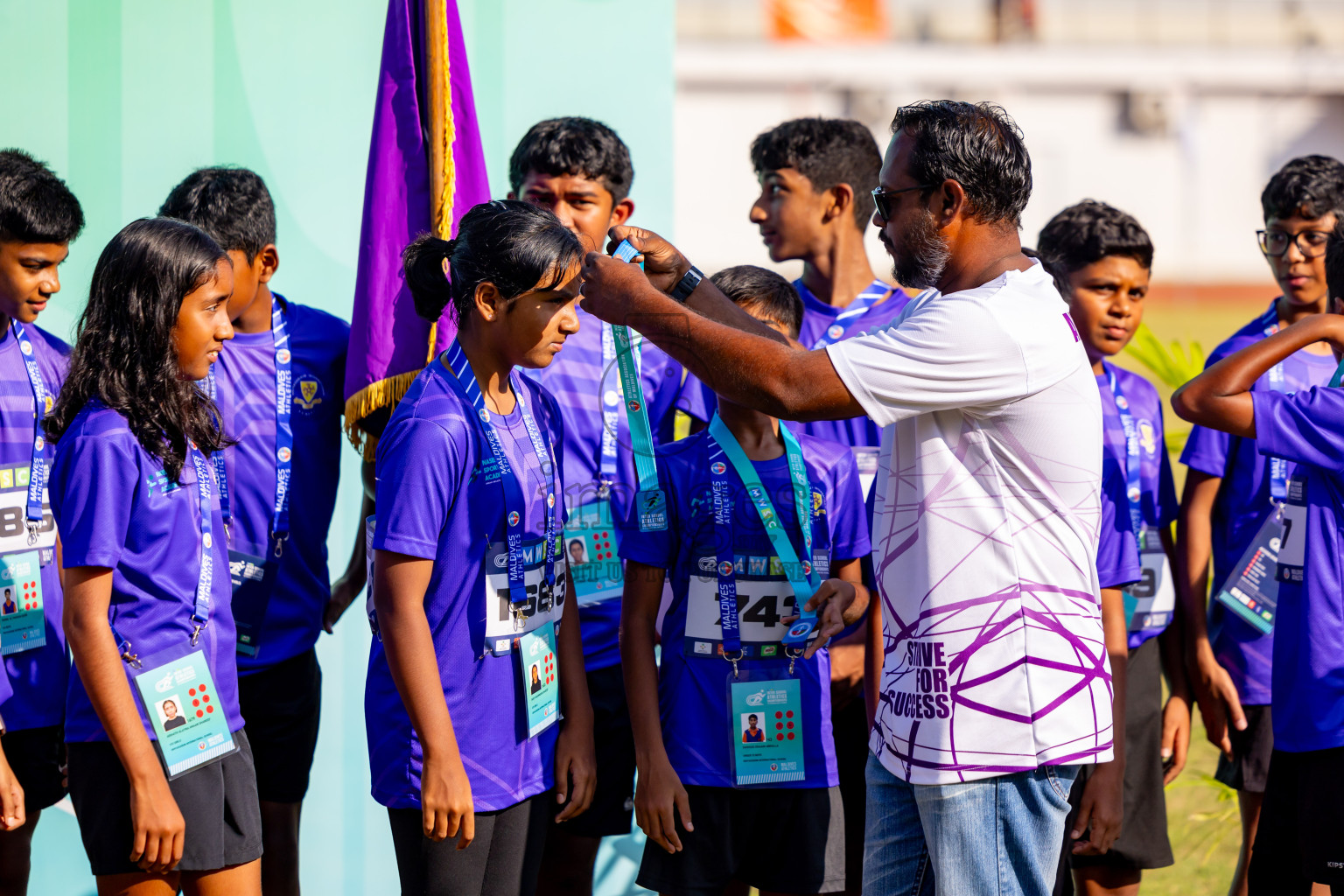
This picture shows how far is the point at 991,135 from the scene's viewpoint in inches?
90.0

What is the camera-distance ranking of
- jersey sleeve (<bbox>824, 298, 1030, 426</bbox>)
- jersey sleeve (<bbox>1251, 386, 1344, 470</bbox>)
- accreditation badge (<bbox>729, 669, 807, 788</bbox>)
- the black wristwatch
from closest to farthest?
jersey sleeve (<bbox>824, 298, 1030, 426</bbox>) → the black wristwatch → accreditation badge (<bbox>729, 669, 807, 788</bbox>) → jersey sleeve (<bbox>1251, 386, 1344, 470</bbox>)

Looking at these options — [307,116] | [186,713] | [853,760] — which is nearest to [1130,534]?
[853,760]

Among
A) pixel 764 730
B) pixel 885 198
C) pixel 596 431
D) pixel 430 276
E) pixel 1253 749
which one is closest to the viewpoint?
pixel 885 198

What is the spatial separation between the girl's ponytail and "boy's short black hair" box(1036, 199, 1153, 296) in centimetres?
175

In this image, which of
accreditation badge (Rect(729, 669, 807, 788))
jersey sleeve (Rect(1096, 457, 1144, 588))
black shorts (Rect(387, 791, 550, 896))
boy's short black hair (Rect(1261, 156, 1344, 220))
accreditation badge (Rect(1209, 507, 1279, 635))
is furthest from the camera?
boy's short black hair (Rect(1261, 156, 1344, 220))

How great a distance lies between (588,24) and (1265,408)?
234 centimetres

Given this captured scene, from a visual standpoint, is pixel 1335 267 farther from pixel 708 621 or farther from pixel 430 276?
pixel 430 276

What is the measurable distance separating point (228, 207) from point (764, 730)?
5.85 feet

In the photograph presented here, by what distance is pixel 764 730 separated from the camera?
2713 mm

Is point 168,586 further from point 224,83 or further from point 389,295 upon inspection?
point 224,83

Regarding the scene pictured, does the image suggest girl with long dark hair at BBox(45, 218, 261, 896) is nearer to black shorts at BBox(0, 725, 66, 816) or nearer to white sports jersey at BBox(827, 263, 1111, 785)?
black shorts at BBox(0, 725, 66, 816)

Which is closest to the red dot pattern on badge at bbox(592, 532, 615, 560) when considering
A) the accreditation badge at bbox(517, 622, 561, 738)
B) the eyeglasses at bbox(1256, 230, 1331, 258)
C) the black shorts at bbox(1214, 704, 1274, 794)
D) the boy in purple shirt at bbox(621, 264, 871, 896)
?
the boy in purple shirt at bbox(621, 264, 871, 896)

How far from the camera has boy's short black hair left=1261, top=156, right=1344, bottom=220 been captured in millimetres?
3611

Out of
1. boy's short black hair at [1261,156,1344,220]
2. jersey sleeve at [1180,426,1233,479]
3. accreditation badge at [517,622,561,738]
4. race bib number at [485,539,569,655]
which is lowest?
accreditation badge at [517,622,561,738]
